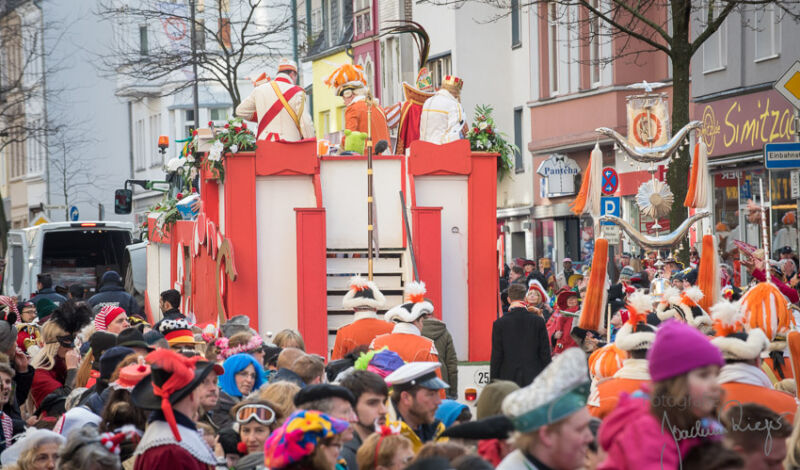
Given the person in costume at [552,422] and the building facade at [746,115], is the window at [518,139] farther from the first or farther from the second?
the person in costume at [552,422]

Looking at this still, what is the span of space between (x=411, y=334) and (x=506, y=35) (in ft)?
95.1

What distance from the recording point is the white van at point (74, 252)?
1233 inches

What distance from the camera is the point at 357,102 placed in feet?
66.4

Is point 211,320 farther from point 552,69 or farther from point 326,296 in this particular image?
point 552,69

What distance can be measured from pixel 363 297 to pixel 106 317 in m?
2.71

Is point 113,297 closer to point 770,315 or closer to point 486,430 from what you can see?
point 770,315

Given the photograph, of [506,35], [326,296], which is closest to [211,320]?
[326,296]

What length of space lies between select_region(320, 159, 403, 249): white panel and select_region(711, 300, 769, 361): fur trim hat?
1047 centimetres

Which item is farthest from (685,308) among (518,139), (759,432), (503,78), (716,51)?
(503,78)

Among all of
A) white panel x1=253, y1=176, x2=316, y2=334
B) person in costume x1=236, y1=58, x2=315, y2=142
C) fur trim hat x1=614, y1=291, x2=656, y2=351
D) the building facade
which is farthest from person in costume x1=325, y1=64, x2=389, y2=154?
fur trim hat x1=614, y1=291, x2=656, y2=351

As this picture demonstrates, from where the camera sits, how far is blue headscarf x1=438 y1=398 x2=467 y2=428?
8.54 metres

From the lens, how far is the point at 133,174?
212 feet

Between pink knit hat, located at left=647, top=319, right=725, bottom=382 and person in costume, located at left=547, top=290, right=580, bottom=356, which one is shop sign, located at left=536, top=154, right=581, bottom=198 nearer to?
person in costume, located at left=547, top=290, right=580, bottom=356

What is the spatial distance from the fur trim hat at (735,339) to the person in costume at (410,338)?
14.7 ft
